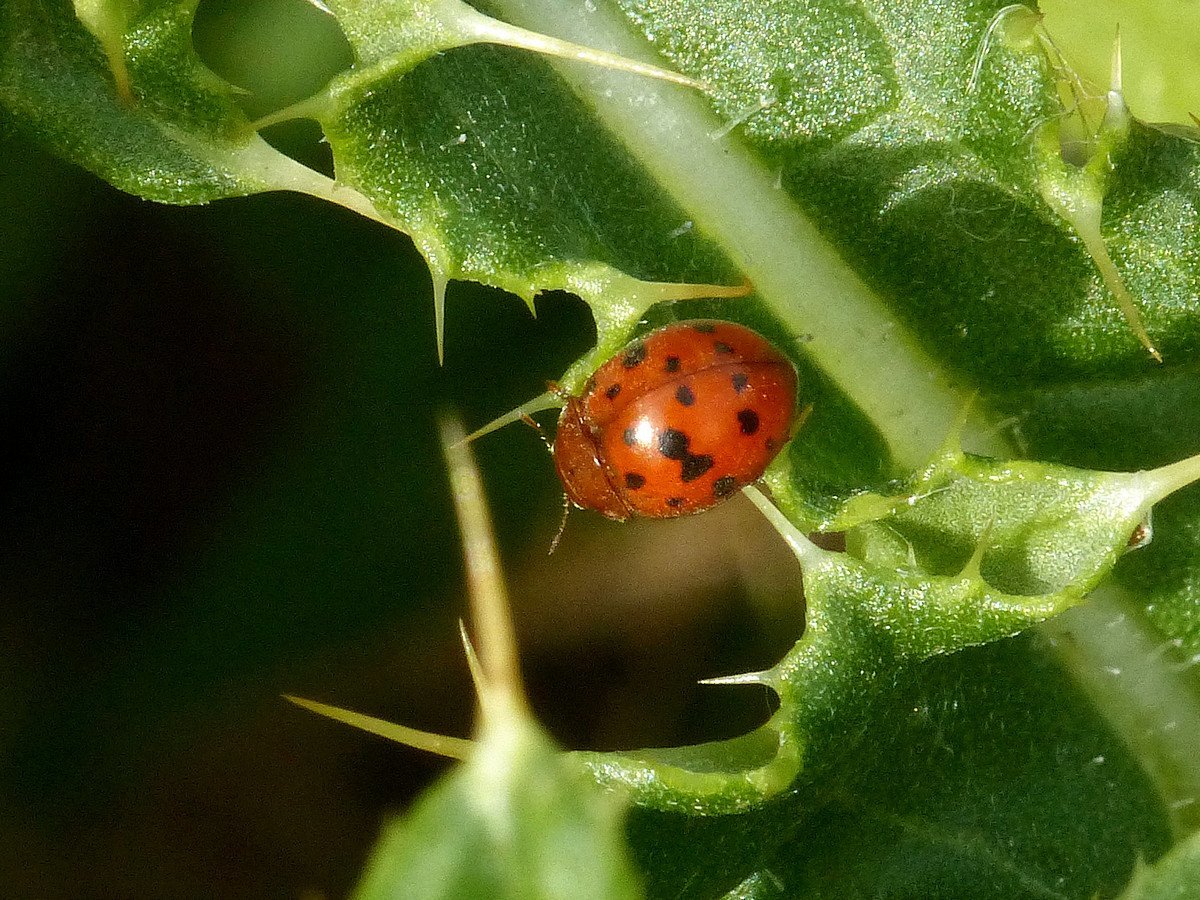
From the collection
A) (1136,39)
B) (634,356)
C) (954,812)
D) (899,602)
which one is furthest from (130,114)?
(1136,39)

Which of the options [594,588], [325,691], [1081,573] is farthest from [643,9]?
[325,691]

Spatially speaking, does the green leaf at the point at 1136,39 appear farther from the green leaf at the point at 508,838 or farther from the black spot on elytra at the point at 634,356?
the green leaf at the point at 508,838

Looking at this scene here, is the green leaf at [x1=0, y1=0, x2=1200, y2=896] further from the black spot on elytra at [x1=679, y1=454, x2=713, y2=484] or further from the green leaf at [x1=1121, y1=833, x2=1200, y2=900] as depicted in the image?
the green leaf at [x1=1121, y1=833, x2=1200, y2=900]

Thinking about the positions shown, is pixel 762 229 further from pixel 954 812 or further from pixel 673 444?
pixel 954 812

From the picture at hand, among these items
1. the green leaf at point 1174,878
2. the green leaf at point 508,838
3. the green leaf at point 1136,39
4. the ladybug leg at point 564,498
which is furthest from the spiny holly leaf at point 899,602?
the green leaf at point 1136,39

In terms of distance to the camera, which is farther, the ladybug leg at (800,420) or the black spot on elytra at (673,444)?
the black spot on elytra at (673,444)

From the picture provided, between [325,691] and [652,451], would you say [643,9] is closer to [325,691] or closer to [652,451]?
[652,451]
